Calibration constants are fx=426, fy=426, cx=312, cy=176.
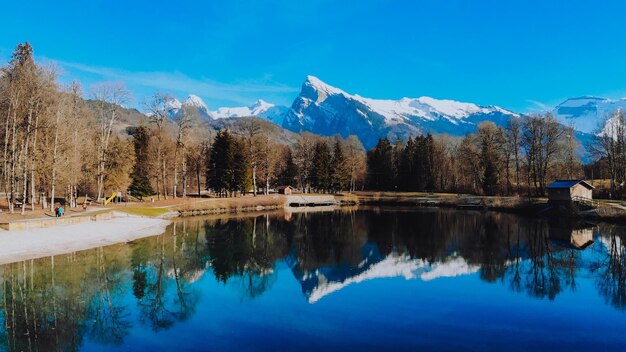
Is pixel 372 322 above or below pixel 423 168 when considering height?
below

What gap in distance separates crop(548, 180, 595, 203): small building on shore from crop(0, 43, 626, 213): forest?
38.4 feet

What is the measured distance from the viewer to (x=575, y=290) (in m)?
20.4

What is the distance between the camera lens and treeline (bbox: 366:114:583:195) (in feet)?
244

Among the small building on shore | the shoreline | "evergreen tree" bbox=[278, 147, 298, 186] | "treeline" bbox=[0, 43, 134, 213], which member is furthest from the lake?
"evergreen tree" bbox=[278, 147, 298, 186]

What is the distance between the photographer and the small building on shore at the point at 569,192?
56469 mm

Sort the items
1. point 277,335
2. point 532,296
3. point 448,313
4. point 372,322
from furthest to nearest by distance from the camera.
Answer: point 532,296
point 448,313
point 372,322
point 277,335

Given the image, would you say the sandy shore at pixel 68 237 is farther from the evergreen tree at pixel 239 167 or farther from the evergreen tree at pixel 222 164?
the evergreen tree at pixel 239 167

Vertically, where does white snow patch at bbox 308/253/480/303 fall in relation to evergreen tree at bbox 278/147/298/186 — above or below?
below

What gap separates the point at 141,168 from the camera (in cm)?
7050

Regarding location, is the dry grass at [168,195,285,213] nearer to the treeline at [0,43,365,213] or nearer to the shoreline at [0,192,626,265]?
the shoreline at [0,192,626,265]

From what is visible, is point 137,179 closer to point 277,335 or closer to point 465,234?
point 465,234

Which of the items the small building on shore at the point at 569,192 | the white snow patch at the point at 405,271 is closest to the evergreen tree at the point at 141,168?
the white snow patch at the point at 405,271

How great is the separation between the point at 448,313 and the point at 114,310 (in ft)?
43.4

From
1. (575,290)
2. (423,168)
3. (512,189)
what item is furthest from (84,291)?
(423,168)
